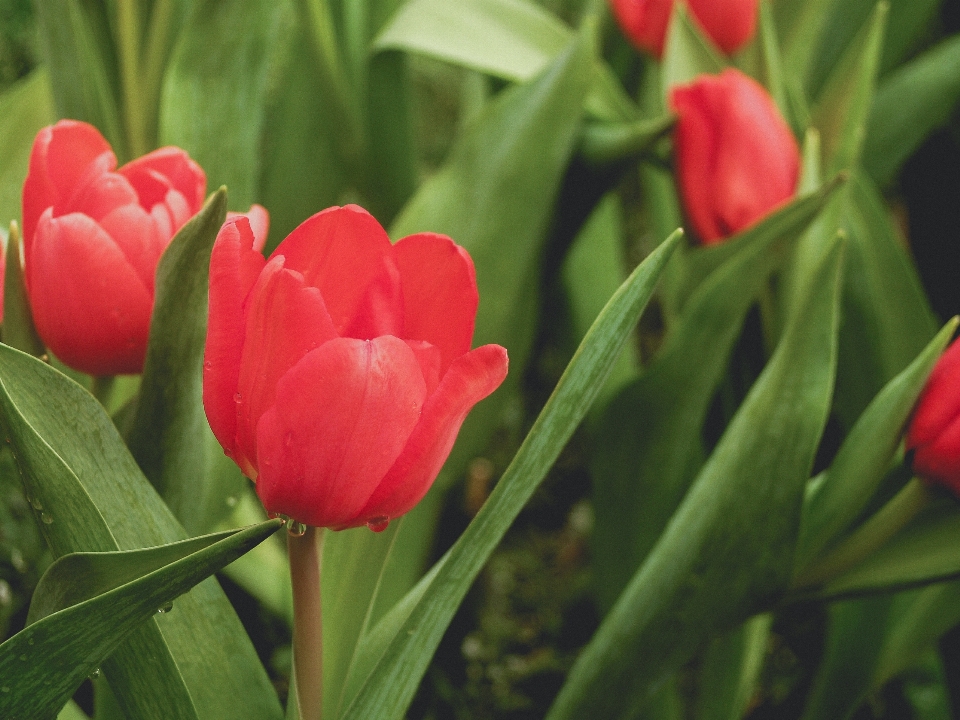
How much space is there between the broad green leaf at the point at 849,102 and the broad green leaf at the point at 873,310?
0.02 m

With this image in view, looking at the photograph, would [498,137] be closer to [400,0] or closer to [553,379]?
[400,0]

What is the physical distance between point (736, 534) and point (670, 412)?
13 cm

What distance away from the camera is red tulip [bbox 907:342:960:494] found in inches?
12.9

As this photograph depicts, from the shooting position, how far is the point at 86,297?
0.27 m

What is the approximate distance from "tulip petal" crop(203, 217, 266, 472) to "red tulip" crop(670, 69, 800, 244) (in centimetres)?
30

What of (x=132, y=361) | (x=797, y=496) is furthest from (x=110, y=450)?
(x=797, y=496)

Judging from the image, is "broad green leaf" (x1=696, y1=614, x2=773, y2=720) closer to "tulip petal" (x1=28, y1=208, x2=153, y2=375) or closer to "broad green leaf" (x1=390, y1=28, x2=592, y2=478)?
"broad green leaf" (x1=390, y1=28, x2=592, y2=478)

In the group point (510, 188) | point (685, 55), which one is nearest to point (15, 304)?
point (510, 188)

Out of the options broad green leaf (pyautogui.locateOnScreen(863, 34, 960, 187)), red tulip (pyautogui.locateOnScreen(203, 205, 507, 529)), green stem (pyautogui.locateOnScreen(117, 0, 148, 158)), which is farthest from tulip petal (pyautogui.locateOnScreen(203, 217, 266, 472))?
broad green leaf (pyautogui.locateOnScreen(863, 34, 960, 187))

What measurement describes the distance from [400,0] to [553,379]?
0.34 metres

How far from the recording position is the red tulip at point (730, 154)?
452 mm

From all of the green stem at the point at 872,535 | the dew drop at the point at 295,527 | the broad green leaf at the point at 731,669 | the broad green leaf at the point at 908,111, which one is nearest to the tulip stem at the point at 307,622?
the dew drop at the point at 295,527

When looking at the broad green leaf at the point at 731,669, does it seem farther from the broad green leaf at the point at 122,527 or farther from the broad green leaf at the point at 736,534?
the broad green leaf at the point at 122,527

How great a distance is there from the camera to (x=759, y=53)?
59 centimetres
